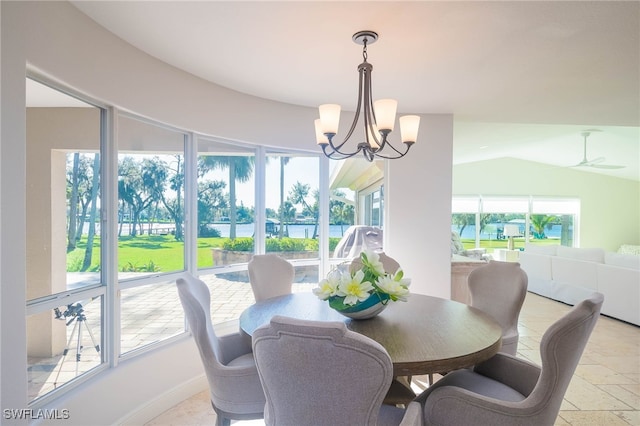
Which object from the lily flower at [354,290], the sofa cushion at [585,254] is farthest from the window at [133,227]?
the sofa cushion at [585,254]

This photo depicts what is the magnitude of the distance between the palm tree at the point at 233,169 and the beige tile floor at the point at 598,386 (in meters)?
1.55

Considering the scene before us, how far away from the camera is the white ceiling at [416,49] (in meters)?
1.82

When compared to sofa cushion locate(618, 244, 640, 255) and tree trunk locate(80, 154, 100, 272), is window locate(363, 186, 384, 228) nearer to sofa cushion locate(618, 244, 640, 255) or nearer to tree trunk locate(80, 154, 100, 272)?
tree trunk locate(80, 154, 100, 272)

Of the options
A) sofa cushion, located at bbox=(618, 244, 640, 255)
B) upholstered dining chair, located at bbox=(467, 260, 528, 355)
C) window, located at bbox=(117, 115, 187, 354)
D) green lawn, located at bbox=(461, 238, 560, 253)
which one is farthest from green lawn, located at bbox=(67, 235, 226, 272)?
sofa cushion, located at bbox=(618, 244, 640, 255)

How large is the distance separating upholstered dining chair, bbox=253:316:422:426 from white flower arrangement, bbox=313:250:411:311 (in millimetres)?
594

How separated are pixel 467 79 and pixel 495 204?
753 cm

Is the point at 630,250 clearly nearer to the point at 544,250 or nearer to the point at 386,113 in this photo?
the point at 544,250

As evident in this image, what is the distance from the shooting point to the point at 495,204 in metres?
9.33

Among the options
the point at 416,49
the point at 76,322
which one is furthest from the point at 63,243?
the point at 416,49

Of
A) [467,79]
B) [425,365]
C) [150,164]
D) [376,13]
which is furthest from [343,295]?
[467,79]

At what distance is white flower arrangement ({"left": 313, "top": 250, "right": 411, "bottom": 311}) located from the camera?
1666mm

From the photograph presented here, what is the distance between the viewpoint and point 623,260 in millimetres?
4703

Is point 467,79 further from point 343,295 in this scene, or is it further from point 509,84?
point 343,295

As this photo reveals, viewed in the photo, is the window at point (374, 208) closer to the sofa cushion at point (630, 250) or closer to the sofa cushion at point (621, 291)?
the sofa cushion at point (621, 291)
